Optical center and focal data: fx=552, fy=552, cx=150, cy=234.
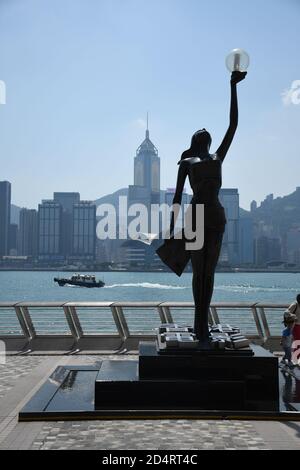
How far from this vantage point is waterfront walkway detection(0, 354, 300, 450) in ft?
16.7

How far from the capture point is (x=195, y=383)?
6.66 meters

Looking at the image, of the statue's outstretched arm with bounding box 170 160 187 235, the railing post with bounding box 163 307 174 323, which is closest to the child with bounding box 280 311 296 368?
the statue's outstretched arm with bounding box 170 160 187 235

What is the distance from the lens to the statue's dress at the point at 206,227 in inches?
291

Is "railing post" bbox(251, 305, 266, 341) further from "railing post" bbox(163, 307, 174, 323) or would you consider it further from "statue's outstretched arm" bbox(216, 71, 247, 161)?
"statue's outstretched arm" bbox(216, 71, 247, 161)

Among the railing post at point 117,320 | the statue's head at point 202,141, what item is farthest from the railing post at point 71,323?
the statue's head at point 202,141

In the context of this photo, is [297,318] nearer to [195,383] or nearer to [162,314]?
[195,383]

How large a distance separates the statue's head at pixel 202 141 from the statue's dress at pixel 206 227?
0.21m

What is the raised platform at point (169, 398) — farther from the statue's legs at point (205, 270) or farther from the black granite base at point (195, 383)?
the statue's legs at point (205, 270)

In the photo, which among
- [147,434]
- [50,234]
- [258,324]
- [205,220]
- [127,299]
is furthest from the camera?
[50,234]

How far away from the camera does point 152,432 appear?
548cm

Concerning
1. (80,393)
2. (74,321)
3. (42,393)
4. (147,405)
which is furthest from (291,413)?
(74,321)

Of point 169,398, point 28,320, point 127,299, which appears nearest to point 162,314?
point 28,320

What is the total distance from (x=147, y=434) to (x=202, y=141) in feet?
13.3

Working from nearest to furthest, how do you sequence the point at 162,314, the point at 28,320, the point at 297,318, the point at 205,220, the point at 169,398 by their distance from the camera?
the point at 169,398, the point at 205,220, the point at 297,318, the point at 28,320, the point at 162,314
